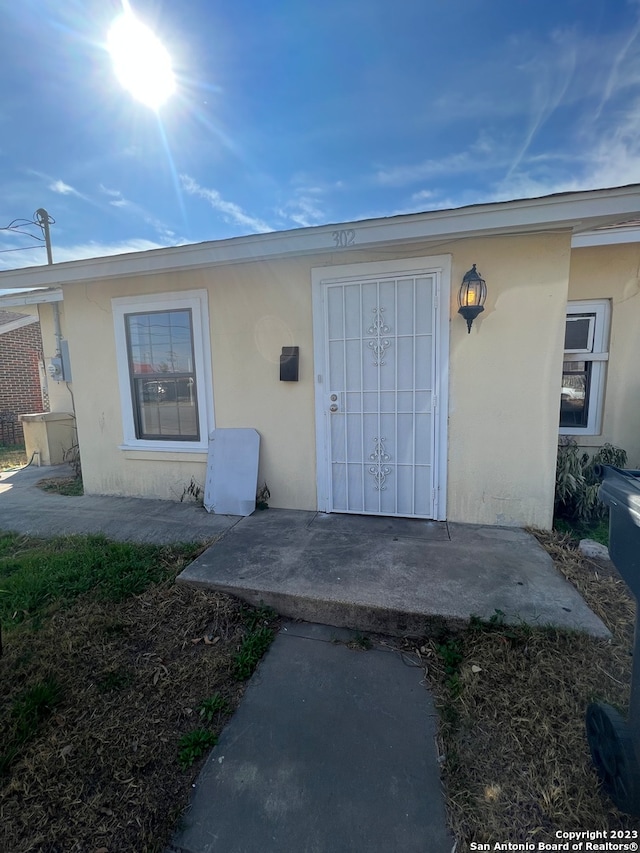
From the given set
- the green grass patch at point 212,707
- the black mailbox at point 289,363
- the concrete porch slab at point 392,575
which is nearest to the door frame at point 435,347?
the black mailbox at point 289,363

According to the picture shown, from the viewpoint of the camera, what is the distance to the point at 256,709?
5.76 feet

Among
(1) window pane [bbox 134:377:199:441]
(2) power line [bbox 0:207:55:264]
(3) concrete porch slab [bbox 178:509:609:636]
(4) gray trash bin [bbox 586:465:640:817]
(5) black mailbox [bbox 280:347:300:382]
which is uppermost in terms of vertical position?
(2) power line [bbox 0:207:55:264]

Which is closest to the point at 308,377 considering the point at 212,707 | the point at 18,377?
the point at 212,707

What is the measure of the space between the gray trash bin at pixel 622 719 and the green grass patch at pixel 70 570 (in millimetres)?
2533

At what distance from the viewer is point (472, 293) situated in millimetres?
2975

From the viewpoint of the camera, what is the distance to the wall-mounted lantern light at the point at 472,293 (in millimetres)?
2963

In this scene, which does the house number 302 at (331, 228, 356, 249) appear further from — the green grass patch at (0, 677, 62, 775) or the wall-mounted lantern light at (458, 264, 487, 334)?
the green grass patch at (0, 677, 62, 775)

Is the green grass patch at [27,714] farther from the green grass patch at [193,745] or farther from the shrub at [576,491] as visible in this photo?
the shrub at [576,491]

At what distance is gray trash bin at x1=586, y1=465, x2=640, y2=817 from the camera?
3.83 feet

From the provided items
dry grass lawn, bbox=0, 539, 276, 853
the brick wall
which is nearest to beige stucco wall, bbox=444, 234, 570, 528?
dry grass lawn, bbox=0, 539, 276, 853

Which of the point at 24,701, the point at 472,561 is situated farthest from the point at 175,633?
the point at 472,561

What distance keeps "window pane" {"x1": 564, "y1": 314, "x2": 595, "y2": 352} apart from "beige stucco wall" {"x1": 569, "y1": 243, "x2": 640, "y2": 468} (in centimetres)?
20

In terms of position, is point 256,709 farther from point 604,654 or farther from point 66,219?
point 66,219

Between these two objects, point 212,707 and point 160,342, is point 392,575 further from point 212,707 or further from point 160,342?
point 160,342
